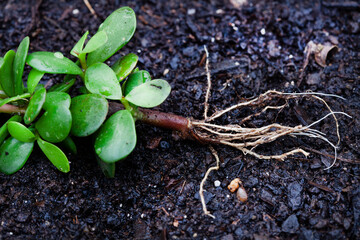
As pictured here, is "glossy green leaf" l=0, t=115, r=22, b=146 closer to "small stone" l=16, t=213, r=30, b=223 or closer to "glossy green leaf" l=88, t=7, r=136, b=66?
"small stone" l=16, t=213, r=30, b=223

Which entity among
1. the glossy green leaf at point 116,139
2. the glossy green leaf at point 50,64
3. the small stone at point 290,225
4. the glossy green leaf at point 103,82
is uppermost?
the glossy green leaf at point 50,64

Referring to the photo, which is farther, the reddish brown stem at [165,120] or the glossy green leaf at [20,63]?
the reddish brown stem at [165,120]

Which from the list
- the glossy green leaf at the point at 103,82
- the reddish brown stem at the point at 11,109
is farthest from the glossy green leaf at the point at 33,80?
the glossy green leaf at the point at 103,82

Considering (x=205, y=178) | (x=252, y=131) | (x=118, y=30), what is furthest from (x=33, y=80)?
(x=252, y=131)

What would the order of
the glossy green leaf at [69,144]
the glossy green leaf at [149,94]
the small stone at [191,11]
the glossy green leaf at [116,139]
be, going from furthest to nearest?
the small stone at [191,11]
the glossy green leaf at [69,144]
the glossy green leaf at [149,94]
the glossy green leaf at [116,139]

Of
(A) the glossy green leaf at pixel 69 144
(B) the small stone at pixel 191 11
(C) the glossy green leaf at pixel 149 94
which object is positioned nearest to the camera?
(C) the glossy green leaf at pixel 149 94

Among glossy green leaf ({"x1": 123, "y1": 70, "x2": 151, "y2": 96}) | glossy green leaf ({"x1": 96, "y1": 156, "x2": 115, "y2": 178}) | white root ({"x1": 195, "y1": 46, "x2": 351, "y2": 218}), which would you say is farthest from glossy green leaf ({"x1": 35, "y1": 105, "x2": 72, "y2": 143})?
white root ({"x1": 195, "y1": 46, "x2": 351, "y2": 218})

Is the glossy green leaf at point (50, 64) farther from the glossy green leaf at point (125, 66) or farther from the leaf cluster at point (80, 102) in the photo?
the glossy green leaf at point (125, 66)
